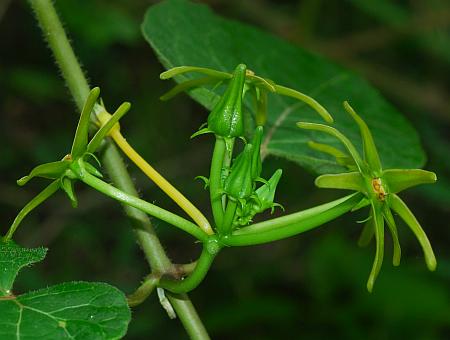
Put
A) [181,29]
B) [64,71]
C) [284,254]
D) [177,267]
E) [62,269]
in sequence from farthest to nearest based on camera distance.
Result: [284,254], [62,269], [181,29], [64,71], [177,267]

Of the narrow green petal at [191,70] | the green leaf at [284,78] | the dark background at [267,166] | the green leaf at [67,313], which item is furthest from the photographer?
the dark background at [267,166]

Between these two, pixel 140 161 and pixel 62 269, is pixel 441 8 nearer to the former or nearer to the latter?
pixel 62 269

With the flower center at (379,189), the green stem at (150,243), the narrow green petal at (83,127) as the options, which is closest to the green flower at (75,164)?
the narrow green petal at (83,127)

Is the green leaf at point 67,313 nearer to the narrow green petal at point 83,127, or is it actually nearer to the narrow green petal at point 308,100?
the narrow green petal at point 83,127

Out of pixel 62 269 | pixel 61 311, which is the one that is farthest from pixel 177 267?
pixel 62 269

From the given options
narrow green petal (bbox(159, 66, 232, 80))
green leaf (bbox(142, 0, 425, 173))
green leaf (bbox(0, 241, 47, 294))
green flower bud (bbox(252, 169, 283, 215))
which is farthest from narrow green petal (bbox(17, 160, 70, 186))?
green leaf (bbox(142, 0, 425, 173))

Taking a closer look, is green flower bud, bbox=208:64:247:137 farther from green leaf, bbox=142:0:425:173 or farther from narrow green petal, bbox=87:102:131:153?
green leaf, bbox=142:0:425:173
